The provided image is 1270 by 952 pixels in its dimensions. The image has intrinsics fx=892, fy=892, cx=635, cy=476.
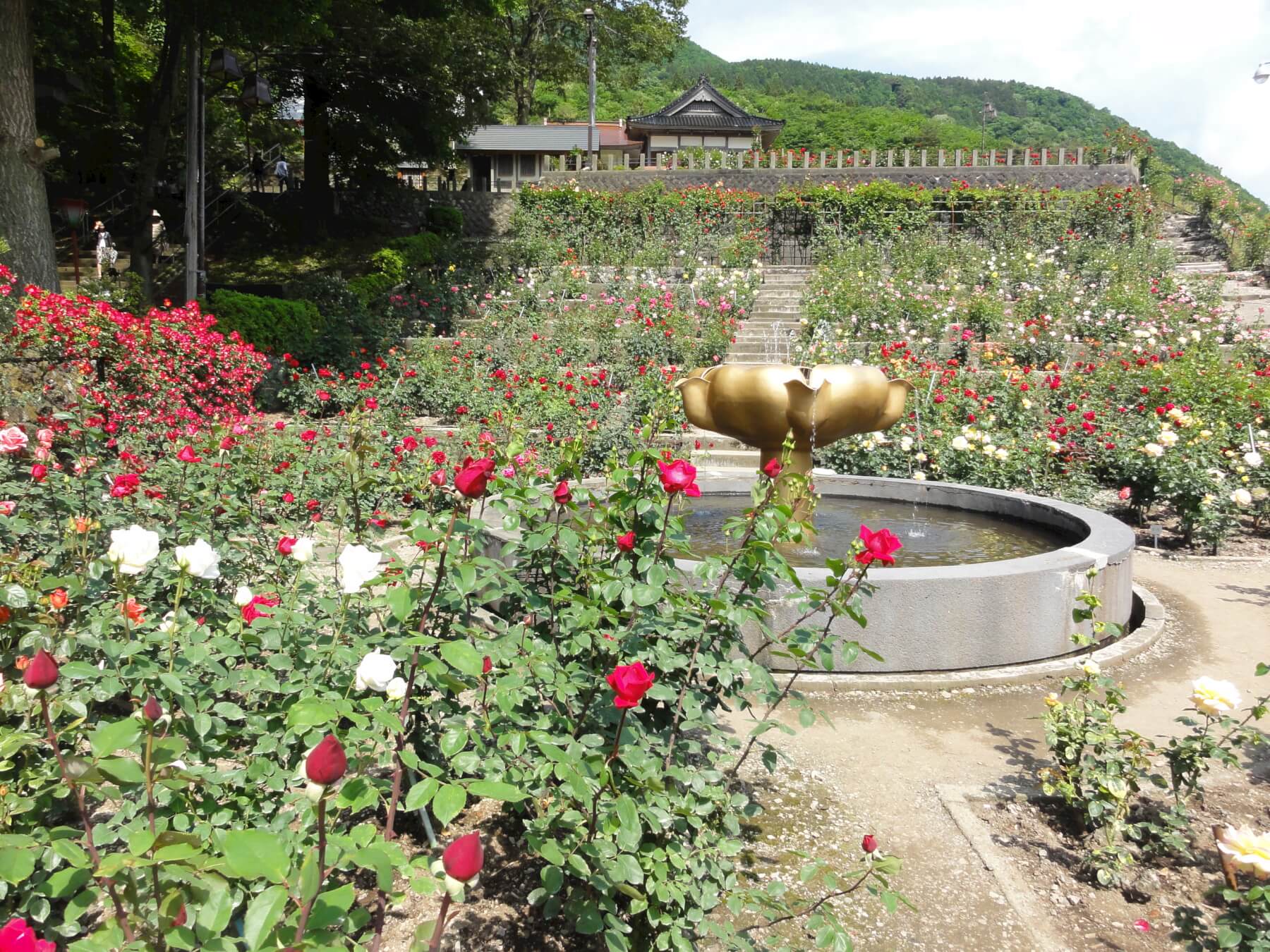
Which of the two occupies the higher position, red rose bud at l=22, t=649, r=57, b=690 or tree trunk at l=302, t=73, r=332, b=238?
tree trunk at l=302, t=73, r=332, b=238

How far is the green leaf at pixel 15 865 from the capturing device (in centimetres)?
119

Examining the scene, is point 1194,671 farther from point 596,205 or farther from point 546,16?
point 546,16

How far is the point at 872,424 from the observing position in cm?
538

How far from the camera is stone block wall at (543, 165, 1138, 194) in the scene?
71.9 feet

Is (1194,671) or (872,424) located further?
(872,424)

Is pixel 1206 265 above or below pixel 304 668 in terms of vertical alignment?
→ above

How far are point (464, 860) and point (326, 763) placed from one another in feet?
0.61

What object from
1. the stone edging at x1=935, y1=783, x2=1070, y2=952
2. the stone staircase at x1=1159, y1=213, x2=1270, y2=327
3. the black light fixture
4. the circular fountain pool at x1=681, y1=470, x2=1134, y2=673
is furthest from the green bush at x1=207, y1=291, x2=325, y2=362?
the stone staircase at x1=1159, y1=213, x2=1270, y2=327

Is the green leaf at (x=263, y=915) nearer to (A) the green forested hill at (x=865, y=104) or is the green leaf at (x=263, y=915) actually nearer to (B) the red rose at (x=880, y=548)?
(B) the red rose at (x=880, y=548)

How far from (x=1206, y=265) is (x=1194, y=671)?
16.7 meters

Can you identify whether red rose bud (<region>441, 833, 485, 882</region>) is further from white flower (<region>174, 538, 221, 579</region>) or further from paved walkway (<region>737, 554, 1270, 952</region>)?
paved walkway (<region>737, 554, 1270, 952</region>)

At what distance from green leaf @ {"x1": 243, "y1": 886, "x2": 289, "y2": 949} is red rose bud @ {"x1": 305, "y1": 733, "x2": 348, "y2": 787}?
0.23 meters

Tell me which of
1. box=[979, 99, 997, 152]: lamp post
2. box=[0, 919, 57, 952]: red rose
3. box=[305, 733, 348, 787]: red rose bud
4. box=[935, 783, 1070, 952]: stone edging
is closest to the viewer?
Result: box=[0, 919, 57, 952]: red rose

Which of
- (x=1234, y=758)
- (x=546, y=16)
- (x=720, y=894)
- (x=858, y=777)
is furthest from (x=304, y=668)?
(x=546, y=16)
